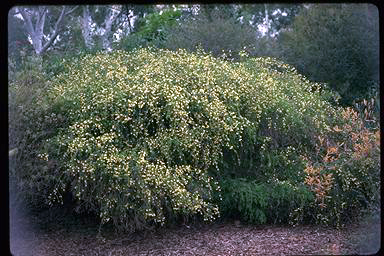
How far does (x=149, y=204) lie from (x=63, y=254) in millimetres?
1453

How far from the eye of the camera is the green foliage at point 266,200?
27.0 ft

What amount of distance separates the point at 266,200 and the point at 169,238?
1483mm

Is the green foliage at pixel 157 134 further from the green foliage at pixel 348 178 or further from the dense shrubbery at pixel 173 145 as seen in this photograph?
the green foliage at pixel 348 178

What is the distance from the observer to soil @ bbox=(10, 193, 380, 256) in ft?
24.1

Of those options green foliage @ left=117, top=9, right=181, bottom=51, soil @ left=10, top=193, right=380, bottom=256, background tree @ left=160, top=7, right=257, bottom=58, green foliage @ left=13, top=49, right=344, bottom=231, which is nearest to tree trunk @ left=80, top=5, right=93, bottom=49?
green foliage @ left=117, top=9, right=181, bottom=51

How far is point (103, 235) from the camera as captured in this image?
27.0 feet

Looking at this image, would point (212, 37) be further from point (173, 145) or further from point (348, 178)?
point (348, 178)

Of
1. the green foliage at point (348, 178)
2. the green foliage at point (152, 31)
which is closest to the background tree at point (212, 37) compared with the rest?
the green foliage at point (152, 31)

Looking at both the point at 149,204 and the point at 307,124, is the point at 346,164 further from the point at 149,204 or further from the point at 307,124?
the point at 149,204

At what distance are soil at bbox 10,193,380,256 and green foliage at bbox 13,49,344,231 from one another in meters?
0.31

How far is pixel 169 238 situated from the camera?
8.16 metres

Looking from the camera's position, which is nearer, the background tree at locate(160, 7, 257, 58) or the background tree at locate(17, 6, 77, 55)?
the background tree at locate(160, 7, 257, 58)

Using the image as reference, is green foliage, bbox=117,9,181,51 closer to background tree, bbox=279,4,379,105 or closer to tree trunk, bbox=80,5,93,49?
tree trunk, bbox=80,5,93,49
